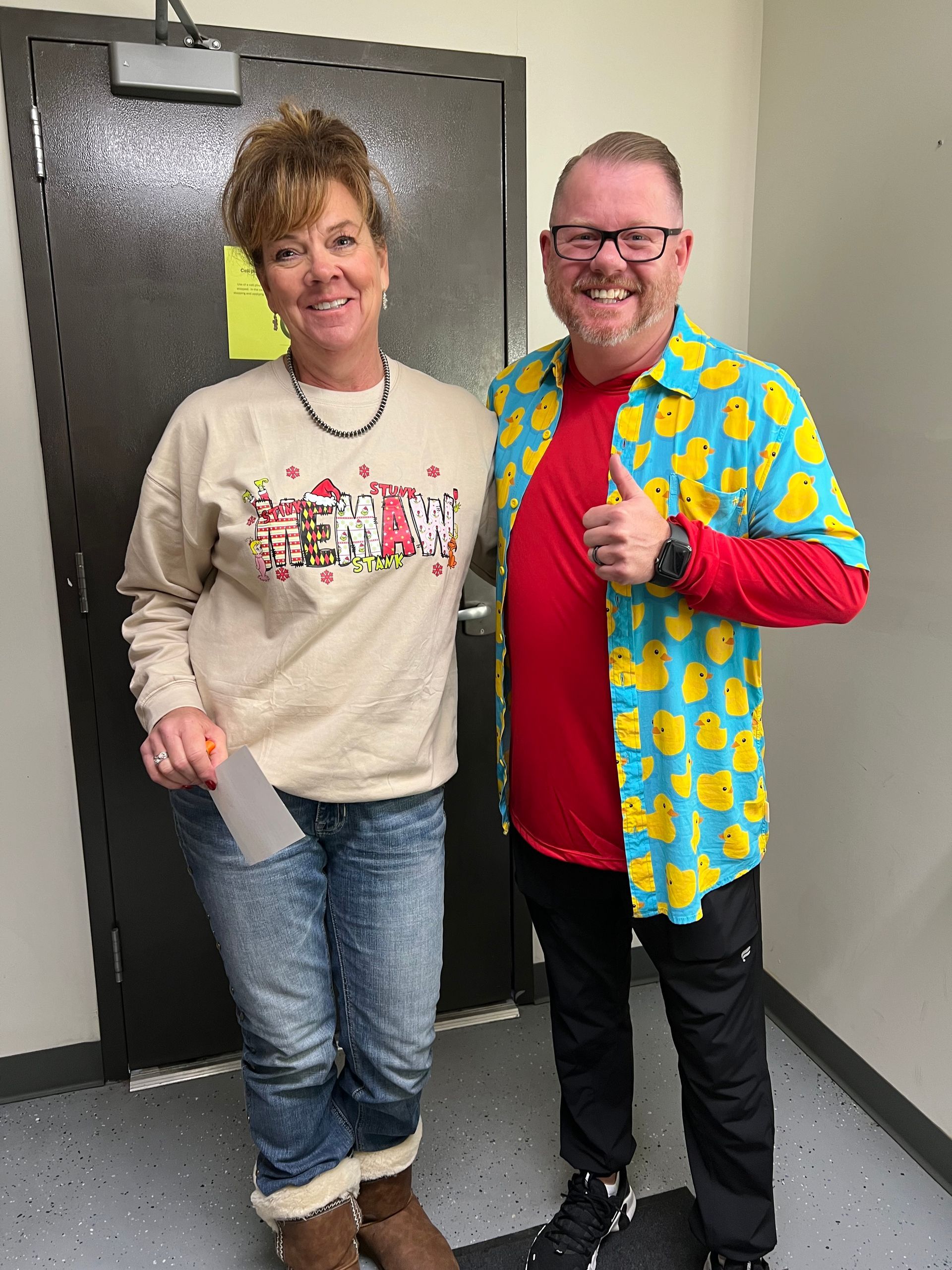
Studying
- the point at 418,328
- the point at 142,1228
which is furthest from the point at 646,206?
the point at 142,1228

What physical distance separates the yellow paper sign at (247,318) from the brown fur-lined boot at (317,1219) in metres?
1.51

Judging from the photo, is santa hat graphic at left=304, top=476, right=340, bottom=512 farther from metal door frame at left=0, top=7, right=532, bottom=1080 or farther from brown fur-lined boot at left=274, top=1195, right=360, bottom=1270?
brown fur-lined boot at left=274, top=1195, right=360, bottom=1270

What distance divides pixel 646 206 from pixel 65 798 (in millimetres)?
1662

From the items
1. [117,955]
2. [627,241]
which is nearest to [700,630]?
[627,241]

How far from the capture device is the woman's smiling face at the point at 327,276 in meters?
1.23

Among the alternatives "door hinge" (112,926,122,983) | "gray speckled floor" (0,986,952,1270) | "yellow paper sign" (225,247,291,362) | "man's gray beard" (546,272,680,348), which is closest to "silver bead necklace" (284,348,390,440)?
"man's gray beard" (546,272,680,348)

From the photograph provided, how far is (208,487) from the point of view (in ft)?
4.19

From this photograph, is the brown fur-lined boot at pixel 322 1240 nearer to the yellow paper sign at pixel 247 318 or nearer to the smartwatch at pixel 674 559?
the smartwatch at pixel 674 559

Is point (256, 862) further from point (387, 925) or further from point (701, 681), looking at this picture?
point (701, 681)

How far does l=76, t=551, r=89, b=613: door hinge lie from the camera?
1.85 meters

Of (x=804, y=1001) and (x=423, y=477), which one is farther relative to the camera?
(x=804, y=1001)

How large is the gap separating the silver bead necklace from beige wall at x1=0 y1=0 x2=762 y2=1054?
0.77m

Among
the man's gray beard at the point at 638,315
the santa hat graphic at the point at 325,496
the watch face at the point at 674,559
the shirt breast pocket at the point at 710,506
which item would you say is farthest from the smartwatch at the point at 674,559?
the santa hat graphic at the point at 325,496

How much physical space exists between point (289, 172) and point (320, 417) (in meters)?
0.33
